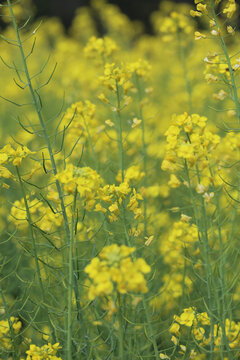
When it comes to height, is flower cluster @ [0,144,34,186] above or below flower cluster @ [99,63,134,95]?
below

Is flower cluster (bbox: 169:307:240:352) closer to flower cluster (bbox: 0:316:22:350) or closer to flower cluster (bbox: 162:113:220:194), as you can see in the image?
flower cluster (bbox: 162:113:220:194)

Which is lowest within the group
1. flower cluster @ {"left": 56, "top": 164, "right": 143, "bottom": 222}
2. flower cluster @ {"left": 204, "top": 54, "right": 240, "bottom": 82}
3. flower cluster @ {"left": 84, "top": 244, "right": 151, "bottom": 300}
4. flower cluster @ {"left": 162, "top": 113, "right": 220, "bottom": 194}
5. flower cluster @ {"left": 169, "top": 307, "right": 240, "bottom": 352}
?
flower cluster @ {"left": 169, "top": 307, "right": 240, "bottom": 352}

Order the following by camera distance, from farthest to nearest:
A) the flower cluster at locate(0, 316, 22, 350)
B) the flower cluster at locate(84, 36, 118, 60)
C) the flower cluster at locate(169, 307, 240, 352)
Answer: the flower cluster at locate(84, 36, 118, 60), the flower cluster at locate(0, 316, 22, 350), the flower cluster at locate(169, 307, 240, 352)

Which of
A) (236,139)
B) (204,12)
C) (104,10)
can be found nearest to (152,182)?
(236,139)

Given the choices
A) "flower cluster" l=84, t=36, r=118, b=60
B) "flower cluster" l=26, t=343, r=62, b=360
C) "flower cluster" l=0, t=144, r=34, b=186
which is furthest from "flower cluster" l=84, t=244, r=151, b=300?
"flower cluster" l=84, t=36, r=118, b=60

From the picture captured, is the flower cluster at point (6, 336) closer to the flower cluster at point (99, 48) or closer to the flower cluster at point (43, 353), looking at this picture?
the flower cluster at point (43, 353)

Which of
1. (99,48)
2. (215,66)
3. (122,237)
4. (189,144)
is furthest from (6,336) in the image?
(99,48)

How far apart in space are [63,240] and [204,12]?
1311mm

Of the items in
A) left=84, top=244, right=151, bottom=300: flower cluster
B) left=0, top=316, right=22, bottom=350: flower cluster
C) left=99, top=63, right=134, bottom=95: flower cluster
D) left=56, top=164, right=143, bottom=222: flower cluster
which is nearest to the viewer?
left=84, top=244, right=151, bottom=300: flower cluster

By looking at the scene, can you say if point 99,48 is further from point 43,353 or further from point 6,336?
point 43,353

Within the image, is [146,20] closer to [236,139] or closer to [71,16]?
[71,16]

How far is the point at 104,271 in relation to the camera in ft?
4.84

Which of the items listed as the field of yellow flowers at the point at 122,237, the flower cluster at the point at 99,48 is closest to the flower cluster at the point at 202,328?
the field of yellow flowers at the point at 122,237

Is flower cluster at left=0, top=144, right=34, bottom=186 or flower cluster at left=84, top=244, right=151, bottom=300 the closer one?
flower cluster at left=84, top=244, right=151, bottom=300
